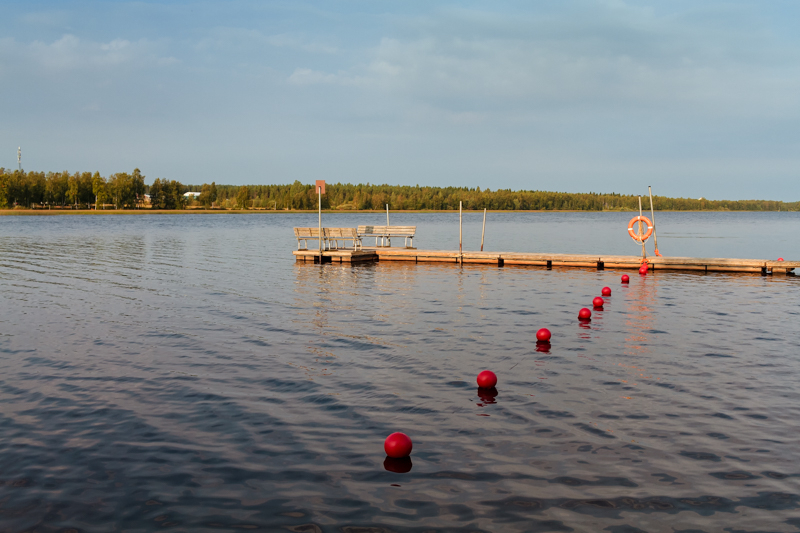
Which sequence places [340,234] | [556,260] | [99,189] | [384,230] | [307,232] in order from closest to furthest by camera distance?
[556,260] < [307,232] < [340,234] < [384,230] < [99,189]

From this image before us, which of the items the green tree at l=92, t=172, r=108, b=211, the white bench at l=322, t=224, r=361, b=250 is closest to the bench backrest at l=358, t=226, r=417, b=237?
the white bench at l=322, t=224, r=361, b=250

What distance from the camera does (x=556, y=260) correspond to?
30375mm

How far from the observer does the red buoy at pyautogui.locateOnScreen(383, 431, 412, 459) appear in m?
7.34

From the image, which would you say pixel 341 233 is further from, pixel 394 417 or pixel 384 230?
pixel 394 417

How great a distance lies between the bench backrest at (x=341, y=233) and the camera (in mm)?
34100

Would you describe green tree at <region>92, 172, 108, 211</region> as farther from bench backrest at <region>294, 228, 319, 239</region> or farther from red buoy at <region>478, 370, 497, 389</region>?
red buoy at <region>478, 370, 497, 389</region>

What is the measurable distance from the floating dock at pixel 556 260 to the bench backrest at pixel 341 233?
1.06 m

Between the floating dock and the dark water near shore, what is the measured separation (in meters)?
10.3

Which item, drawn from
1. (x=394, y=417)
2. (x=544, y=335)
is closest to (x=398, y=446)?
(x=394, y=417)

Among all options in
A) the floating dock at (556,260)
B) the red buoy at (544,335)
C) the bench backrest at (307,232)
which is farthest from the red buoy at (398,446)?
the bench backrest at (307,232)

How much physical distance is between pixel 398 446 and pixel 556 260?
80.2 ft

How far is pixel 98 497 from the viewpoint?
21.3ft

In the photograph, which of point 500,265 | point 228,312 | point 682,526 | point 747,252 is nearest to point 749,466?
point 682,526

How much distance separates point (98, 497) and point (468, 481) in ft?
13.1
